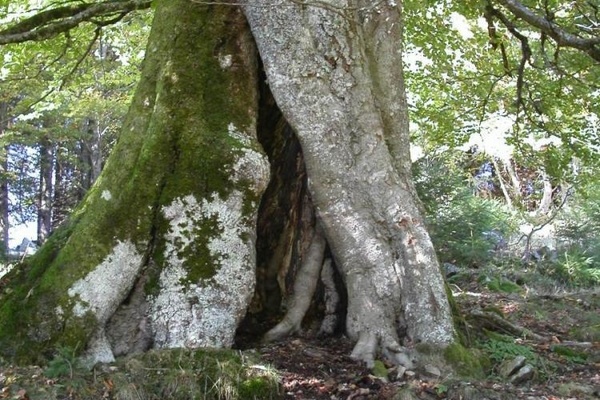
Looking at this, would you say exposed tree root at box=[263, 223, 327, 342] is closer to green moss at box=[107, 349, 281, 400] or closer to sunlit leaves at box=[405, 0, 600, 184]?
green moss at box=[107, 349, 281, 400]

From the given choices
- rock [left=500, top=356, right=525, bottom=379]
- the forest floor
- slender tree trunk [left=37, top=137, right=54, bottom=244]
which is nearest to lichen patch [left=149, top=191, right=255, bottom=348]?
the forest floor

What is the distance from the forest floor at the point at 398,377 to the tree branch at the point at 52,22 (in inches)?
136

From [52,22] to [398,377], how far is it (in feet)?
16.9

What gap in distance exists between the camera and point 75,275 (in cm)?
392

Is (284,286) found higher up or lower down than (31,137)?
lower down

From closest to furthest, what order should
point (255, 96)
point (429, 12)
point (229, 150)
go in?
1. point (229, 150)
2. point (255, 96)
3. point (429, 12)

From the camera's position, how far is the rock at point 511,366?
4152 millimetres

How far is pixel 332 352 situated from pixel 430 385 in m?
0.88

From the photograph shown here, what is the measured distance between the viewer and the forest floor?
3.44 metres

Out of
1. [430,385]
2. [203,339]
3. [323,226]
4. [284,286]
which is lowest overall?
[430,385]

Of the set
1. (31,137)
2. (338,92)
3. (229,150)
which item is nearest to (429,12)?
(338,92)

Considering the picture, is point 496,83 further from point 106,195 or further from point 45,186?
point 45,186

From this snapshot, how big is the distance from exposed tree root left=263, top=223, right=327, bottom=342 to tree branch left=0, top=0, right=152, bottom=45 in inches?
134

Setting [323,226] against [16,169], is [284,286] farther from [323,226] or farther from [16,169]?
[16,169]
